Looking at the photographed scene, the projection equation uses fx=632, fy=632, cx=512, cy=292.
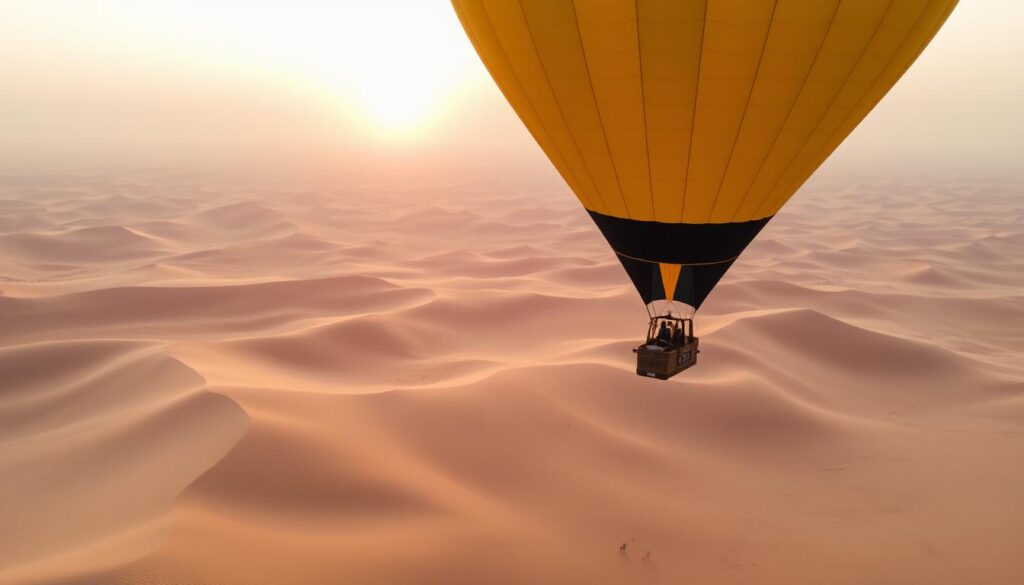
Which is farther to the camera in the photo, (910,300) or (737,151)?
(910,300)

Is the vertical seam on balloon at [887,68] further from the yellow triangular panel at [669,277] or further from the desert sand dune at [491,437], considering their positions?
the desert sand dune at [491,437]

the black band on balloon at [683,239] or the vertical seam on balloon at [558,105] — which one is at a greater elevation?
the vertical seam on balloon at [558,105]

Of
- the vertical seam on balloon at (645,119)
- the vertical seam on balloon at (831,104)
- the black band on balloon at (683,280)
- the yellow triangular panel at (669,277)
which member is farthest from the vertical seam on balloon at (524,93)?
the vertical seam on balloon at (831,104)

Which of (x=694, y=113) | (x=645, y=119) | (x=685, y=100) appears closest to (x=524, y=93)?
(x=645, y=119)

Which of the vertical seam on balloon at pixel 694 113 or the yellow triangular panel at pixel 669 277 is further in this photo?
the yellow triangular panel at pixel 669 277

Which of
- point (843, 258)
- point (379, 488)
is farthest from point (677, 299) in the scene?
point (843, 258)

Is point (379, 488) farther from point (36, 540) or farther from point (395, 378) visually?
point (395, 378)

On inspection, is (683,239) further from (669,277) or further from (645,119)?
(645,119)
